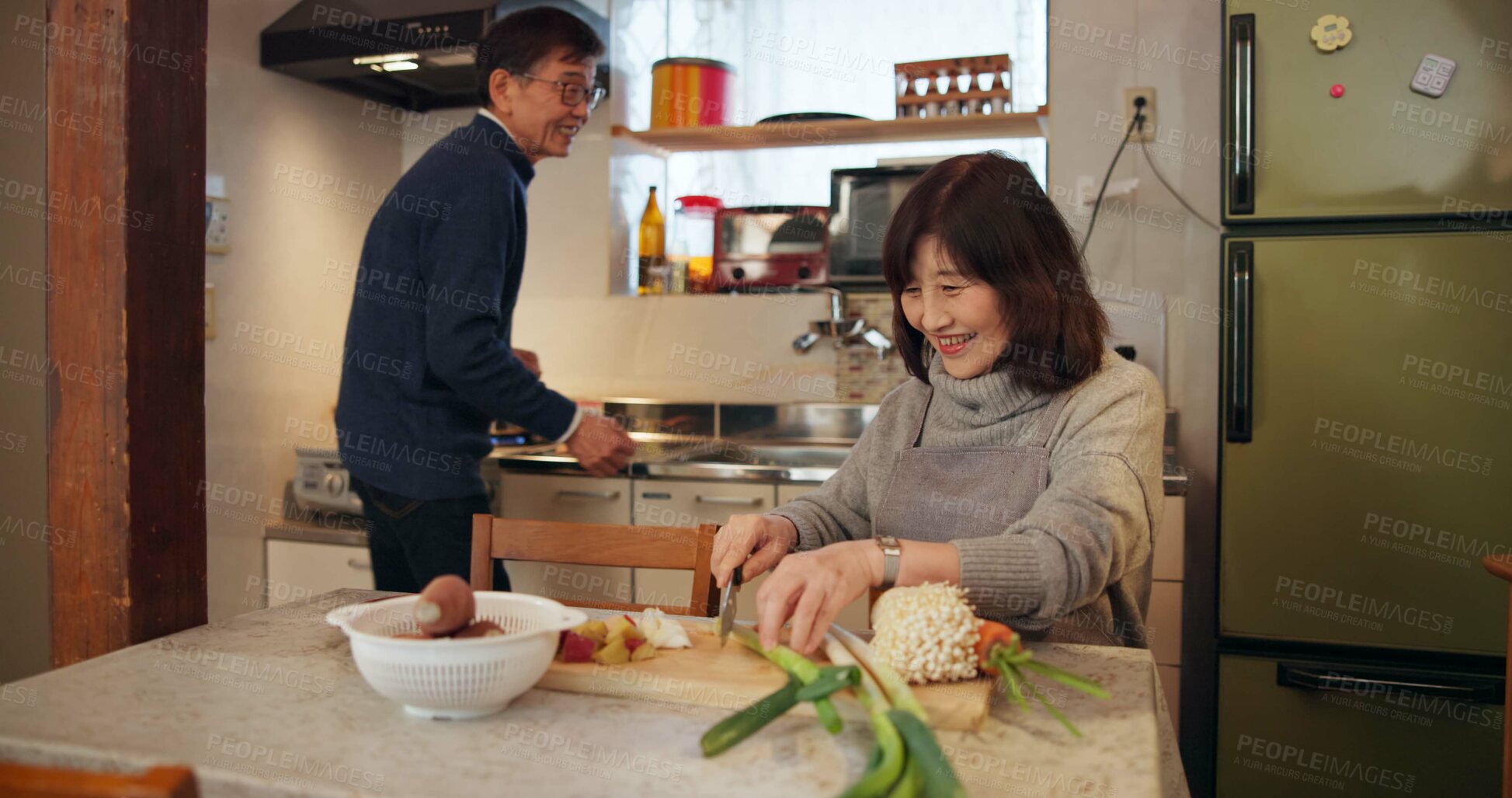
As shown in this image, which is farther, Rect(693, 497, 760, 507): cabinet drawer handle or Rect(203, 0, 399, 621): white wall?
Rect(203, 0, 399, 621): white wall

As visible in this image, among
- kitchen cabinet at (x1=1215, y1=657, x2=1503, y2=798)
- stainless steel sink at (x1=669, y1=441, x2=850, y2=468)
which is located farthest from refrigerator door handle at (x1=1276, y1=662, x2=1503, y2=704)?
stainless steel sink at (x1=669, y1=441, x2=850, y2=468)

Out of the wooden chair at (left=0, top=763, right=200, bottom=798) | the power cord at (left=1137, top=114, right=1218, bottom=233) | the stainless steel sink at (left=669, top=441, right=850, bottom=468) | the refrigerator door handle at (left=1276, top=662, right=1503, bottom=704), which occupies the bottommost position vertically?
the refrigerator door handle at (left=1276, top=662, right=1503, bottom=704)

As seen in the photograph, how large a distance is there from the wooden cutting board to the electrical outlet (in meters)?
2.30

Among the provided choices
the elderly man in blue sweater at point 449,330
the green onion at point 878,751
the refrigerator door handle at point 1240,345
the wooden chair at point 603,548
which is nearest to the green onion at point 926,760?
the green onion at point 878,751

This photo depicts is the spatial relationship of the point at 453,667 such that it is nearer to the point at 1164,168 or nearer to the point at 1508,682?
the point at 1508,682

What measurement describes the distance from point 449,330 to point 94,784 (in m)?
1.35

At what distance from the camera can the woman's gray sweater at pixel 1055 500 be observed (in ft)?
3.76

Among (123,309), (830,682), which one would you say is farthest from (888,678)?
(123,309)

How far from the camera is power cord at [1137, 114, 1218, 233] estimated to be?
2932mm

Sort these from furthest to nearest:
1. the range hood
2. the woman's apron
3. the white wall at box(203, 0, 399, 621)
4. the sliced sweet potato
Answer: the white wall at box(203, 0, 399, 621) < the range hood < the woman's apron < the sliced sweet potato

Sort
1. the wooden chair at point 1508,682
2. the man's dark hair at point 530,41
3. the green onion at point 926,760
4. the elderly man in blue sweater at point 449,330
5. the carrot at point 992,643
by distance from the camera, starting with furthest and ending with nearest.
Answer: the man's dark hair at point 530,41, the elderly man in blue sweater at point 449,330, the wooden chair at point 1508,682, the carrot at point 992,643, the green onion at point 926,760

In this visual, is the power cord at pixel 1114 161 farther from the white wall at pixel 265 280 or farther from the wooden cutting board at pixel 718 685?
the white wall at pixel 265 280

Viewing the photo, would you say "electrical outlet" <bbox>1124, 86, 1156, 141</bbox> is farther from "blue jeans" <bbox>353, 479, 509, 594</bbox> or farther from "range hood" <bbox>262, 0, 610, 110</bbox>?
"blue jeans" <bbox>353, 479, 509, 594</bbox>

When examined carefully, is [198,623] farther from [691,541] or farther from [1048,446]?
[1048,446]
